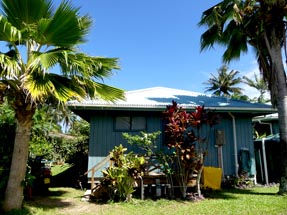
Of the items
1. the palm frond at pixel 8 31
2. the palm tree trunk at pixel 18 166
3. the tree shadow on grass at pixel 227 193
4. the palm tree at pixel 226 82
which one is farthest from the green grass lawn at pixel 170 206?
→ the palm tree at pixel 226 82

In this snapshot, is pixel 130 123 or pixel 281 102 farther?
pixel 130 123

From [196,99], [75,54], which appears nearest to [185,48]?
[196,99]

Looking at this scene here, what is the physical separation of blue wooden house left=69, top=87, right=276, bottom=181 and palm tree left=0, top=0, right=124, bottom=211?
380 cm

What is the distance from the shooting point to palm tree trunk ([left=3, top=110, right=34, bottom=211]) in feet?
19.9

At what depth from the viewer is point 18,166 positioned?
6164 millimetres

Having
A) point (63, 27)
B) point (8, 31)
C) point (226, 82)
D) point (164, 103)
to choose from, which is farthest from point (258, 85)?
point (8, 31)

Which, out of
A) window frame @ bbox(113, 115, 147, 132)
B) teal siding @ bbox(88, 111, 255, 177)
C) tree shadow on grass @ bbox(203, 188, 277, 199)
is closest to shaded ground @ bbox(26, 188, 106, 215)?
teal siding @ bbox(88, 111, 255, 177)

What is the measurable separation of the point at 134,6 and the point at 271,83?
651cm

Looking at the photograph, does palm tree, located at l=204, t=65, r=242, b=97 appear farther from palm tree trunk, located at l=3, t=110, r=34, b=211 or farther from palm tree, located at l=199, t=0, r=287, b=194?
palm tree trunk, located at l=3, t=110, r=34, b=211

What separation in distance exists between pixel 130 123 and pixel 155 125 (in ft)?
3.41

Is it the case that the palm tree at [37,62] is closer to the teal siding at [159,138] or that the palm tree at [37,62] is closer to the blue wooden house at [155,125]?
the blue wooden house at [155,125]

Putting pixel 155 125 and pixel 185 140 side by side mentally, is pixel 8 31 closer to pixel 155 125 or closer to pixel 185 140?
pixel 185 140

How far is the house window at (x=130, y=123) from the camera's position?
10.6m

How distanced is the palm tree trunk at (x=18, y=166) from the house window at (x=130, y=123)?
4.69 meters
